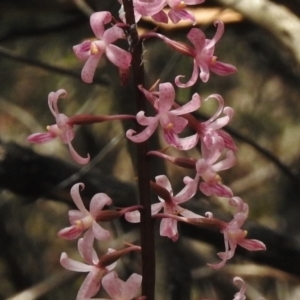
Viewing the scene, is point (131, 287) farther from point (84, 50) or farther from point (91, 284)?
point (84, 50)

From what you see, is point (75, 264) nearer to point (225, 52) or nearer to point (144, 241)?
point (144, 241)

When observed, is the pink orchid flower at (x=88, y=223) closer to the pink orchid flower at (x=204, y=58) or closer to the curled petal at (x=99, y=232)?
the curled petal at (x=99, y=232)

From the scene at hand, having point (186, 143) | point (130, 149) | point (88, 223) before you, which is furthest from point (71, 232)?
point (130, 149)

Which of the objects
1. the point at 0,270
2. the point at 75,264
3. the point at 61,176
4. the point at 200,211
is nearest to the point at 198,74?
the point at 75,264

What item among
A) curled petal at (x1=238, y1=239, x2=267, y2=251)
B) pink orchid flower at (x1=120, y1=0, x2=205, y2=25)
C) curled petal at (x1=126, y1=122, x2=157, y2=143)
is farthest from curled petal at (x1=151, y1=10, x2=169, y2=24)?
curled petal at (x1=238, y1=239, x2=267, y2=251)

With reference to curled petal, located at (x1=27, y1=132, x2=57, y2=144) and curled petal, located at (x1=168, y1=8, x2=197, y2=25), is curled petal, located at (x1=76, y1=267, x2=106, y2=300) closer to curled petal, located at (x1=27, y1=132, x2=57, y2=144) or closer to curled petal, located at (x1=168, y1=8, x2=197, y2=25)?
curled petal, located at (x1=27, y1=132, x2=57, y2=144)

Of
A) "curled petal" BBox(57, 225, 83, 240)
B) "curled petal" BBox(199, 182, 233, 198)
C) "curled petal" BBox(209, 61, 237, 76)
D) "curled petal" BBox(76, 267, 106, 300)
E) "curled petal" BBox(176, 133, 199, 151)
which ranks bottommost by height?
"curled petal" BBox(76, 267, 106, 300)

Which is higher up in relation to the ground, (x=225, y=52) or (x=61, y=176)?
(x=61, y=176)
